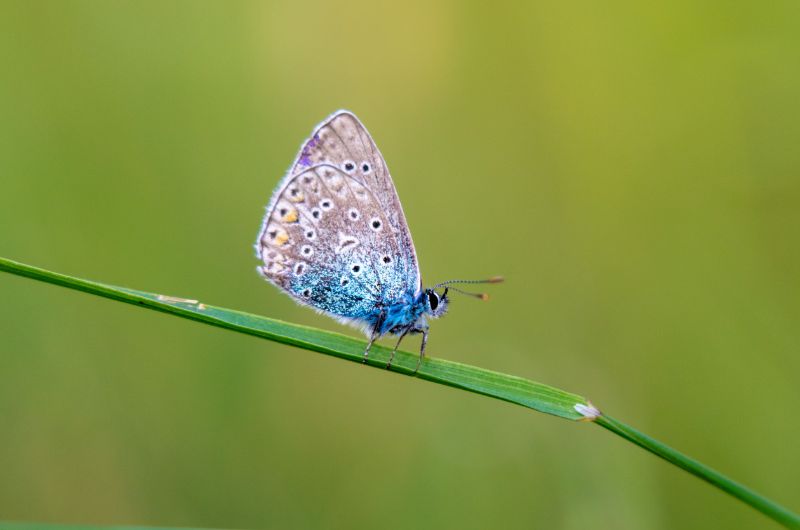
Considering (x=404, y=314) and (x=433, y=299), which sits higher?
(x=433, y=299)

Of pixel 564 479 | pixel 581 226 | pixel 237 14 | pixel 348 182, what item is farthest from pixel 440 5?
pixel 564 479

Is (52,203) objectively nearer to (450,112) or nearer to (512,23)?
(450,112)

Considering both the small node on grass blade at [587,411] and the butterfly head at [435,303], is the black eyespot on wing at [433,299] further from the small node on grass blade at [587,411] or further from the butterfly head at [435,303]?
the small node on grass blade at [587,411]

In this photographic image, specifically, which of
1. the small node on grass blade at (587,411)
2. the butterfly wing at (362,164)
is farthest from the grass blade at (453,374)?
the butterfly wing at (362,164)

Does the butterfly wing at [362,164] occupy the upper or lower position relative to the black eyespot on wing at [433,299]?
upper

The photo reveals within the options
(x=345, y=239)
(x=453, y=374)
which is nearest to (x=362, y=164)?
(x=345, y=239)

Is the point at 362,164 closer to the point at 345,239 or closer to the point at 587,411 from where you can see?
the point at 345,239

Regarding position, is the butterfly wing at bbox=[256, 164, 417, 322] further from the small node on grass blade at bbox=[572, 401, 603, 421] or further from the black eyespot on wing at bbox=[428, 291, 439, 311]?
the small node on grass blade at bbox=[572, 401, 603, 421]
